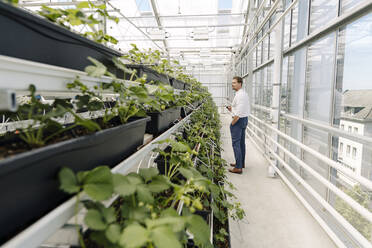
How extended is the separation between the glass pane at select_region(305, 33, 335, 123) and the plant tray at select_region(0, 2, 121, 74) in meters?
2.34

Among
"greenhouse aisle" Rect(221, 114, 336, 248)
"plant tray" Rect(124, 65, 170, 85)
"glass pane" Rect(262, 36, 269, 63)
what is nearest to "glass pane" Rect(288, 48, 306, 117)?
"greenhouse aisle" Rect(221, 114, 336, 248)

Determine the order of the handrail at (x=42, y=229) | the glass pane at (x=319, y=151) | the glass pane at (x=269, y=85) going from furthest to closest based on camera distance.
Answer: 1. the glass pane at (x=269, y=85)
2. the glass pane at (x=319, y=151)
3. the handrail at (x=42, y=229)

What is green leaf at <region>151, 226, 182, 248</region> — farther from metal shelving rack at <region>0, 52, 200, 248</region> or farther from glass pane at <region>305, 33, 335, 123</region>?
glass pane at <region>305, 33, 335, 123</region>

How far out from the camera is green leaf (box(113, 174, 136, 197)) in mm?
623

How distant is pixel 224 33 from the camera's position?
11.8 metres

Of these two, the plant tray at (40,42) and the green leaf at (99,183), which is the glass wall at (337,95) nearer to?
the green leaf at (99,183)

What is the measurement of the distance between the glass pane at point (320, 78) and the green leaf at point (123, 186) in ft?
7.74

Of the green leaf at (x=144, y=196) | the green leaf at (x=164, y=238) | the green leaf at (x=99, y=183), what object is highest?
the green leaf at (x=99, y=183)

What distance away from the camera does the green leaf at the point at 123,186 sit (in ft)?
2.04

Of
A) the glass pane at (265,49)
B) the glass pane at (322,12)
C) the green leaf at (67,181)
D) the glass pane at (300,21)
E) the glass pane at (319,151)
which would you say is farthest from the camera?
the glass pane at (265,49)

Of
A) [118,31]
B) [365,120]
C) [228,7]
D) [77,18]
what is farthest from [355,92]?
[118,31]

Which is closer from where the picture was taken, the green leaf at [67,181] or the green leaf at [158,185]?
the green leaf at [67,181]

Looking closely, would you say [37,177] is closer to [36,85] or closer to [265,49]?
[36,85]

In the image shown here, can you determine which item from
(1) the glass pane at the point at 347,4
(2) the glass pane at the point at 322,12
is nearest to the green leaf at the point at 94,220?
(1) the glass pane at the point at 347,4
